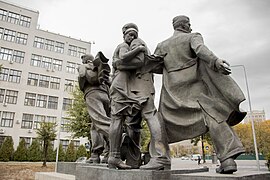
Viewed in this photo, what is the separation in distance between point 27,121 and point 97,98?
31723 millimetres

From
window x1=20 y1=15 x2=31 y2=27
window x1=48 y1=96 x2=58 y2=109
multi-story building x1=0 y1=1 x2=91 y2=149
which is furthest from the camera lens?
window x1=20 y1=15 x2=31 y2=27

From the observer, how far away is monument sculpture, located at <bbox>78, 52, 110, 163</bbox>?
5434 mm

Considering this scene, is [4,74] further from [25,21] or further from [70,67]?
[70,67]

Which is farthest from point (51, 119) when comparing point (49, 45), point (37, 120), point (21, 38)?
point (21, 38)

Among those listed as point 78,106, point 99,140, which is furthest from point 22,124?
point 99,140

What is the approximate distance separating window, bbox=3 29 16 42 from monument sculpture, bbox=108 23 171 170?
1421 inches

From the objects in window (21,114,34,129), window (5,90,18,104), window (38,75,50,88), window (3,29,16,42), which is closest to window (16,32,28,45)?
window (3,29,16,42)

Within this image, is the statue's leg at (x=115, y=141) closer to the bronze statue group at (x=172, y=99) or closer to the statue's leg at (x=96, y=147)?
the bronze statue group at (x=172, y=99)

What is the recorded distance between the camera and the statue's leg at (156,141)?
3.53m

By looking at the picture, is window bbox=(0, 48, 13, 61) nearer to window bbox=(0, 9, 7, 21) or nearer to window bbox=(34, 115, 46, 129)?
window bbox=(0, 9, 7, 21)

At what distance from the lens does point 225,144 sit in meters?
3.33

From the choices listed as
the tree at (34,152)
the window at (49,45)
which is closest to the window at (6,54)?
the window at (49,45)

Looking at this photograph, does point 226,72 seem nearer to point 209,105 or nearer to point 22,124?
Result: point 209,105

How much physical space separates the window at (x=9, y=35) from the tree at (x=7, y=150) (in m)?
14.8
